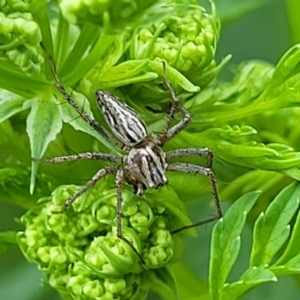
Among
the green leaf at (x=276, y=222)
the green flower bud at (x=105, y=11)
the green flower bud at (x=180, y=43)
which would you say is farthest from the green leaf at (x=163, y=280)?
the green flower bud at (x=105, y=11)

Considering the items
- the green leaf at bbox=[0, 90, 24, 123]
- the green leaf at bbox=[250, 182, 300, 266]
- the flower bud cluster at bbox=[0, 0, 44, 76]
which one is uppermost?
the flower bud cluster at bbox=[0, 0, 44, 76]

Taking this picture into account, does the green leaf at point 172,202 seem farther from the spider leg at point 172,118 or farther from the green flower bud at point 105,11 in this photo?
the green flower bud at point 105,11

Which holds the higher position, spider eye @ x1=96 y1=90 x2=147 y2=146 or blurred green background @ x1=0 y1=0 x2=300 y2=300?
spider eye @ x1=96 y1=90 x2=147 y2=146

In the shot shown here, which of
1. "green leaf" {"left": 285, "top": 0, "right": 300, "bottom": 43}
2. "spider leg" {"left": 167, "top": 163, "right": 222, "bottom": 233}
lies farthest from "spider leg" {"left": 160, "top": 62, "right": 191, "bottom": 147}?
"green leaf" {"left": 285, "top": 0, "right": 300, "bottom": 43}

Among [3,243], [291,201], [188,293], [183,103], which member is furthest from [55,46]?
[188,293]

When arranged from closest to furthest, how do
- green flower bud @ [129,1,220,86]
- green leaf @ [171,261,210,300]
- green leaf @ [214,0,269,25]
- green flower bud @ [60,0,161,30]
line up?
1. green flower bud @ [60,0,161,30]
2. green flower bud @ [129,1,220,86]
3. green leaf @ [171,261,210,300]
4. green leaf @ [214,0,269,25]

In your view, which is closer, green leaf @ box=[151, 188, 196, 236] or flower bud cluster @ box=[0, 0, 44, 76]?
flower bud cluster @ box=[0, 0, 44, 76]

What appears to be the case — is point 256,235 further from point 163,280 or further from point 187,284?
point 187,284

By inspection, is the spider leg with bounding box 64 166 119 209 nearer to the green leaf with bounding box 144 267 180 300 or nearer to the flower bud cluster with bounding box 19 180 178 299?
the flower bud cluster with bounding box 19 180 178 299
